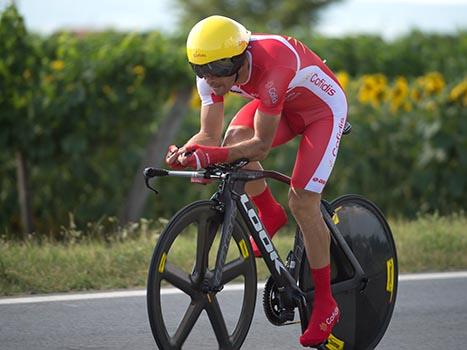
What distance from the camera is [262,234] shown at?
5824 mm

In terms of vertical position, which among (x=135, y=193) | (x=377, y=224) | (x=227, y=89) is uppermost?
(x=227, y=89)

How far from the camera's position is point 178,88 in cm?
1098

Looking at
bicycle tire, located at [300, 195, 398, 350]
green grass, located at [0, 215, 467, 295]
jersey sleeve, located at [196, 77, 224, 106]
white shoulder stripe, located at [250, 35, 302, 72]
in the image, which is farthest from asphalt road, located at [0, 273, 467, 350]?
white shoulder stripe, located at [250, 35, 302, 72]

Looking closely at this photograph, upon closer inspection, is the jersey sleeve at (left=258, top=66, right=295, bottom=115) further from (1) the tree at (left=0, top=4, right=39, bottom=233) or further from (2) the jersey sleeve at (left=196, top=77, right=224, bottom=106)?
(1) the tree at (left=0, top=4, right=39, bottom=233)

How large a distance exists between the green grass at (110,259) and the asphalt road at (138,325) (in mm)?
297

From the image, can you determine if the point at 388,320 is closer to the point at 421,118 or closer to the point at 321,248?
the point at 321,248

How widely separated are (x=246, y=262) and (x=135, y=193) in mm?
5079

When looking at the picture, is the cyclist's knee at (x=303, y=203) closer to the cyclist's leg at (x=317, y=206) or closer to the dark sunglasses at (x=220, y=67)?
the cyclist's leg at (x=317, y=206)

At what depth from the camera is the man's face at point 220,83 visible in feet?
18.3

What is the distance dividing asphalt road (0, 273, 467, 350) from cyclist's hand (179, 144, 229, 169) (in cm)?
84

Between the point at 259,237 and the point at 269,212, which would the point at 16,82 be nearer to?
the point at 269,212

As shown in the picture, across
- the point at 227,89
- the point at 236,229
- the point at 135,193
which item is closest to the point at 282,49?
the point at 227,89

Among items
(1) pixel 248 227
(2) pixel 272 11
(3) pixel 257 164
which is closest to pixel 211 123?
(3) pixel 257 164

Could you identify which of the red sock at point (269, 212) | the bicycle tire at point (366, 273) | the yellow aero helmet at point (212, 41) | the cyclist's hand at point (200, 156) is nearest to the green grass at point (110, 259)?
the red sock at point (269, 212)
